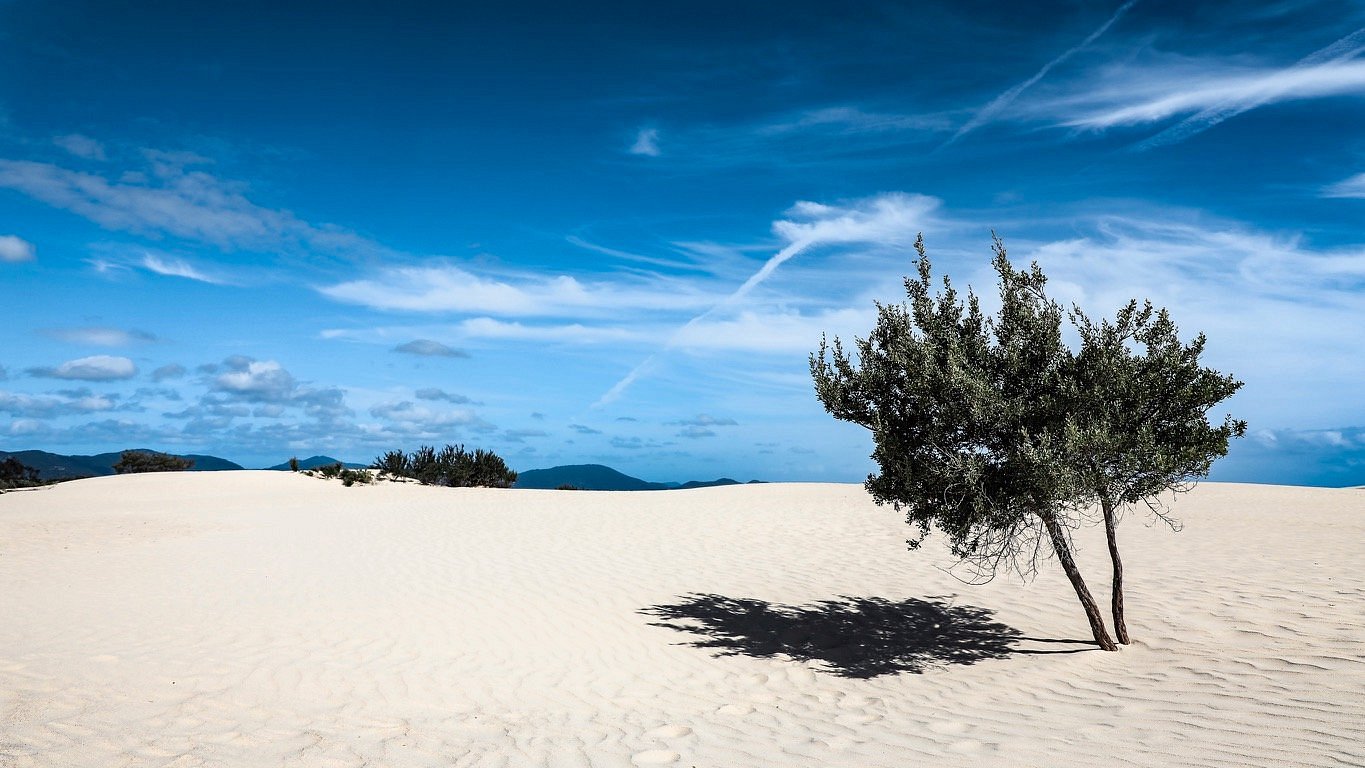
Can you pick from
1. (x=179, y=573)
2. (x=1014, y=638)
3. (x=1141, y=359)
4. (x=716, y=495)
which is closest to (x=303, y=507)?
(x=179, y=573)

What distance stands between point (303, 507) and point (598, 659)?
71.3ft

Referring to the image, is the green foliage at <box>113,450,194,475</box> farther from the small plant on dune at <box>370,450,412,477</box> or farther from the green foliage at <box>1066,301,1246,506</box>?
the green foliage at <box>1066,301,1246,506</box>

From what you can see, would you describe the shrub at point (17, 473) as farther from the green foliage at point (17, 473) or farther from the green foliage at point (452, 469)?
the green foliage at point (452, 469)

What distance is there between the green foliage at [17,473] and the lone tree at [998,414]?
4528cm

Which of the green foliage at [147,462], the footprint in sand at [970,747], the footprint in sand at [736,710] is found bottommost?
the footprint in sand at [736,710]

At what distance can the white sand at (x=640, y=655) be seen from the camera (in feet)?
21.6

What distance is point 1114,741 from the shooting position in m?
6.41

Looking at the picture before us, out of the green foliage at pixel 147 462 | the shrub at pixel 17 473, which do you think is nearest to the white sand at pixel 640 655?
the shrub at pixel 17 473

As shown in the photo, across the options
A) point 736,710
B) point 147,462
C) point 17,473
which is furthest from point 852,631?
point 17,473

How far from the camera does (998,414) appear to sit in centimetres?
862

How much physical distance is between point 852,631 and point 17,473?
51.2m

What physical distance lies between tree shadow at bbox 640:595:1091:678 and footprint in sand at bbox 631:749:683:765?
3.56m

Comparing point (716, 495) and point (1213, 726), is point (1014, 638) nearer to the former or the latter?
point (1213, 726)

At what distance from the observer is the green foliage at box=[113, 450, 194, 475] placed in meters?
42.4
